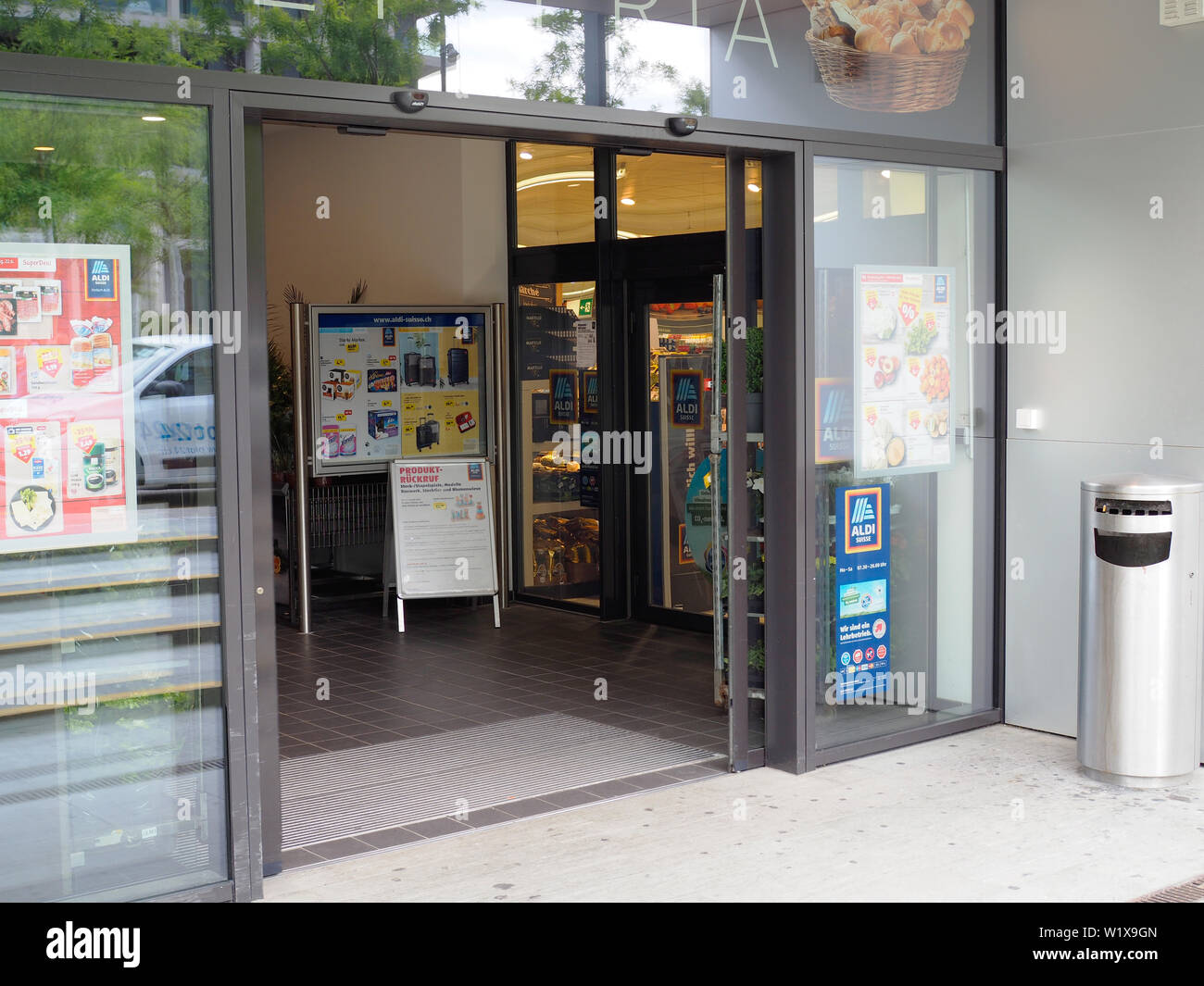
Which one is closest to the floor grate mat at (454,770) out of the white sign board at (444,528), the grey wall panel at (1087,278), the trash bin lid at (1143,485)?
the grey wall panel at (1087,278)

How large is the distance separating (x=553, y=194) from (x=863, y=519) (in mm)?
4400

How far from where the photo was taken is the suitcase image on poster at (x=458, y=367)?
9227 millimetres

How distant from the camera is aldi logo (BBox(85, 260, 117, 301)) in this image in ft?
12.0

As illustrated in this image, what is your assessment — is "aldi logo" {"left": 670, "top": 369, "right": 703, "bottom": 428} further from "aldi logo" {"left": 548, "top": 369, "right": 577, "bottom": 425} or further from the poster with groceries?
the poster with groceries

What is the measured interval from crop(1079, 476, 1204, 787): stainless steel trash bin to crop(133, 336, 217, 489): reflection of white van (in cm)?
330

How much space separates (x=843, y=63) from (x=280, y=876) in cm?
374

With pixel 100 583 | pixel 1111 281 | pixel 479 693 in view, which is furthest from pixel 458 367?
pixel 100 583

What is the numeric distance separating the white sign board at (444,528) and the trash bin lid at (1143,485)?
176 inches

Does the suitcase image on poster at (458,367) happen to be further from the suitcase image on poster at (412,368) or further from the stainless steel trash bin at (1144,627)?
the stainless steel trash bin at (1144,627)

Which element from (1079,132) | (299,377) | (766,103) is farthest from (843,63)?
(299,377)

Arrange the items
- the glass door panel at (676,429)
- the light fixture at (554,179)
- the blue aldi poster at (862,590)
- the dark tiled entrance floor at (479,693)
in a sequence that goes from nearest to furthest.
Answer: the dark tiled entrance floor at (479,693) → the blue aldi poster at (862,590) → the glass door panel at (676,429) → the light fixture at (554,179)

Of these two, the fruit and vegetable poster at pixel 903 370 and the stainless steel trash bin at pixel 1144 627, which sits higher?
the fruit and vegetable poster at pixel 903 370

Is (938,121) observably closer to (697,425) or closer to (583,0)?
(583,0)

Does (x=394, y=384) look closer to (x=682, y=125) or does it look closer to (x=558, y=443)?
(x=558, y=443)
